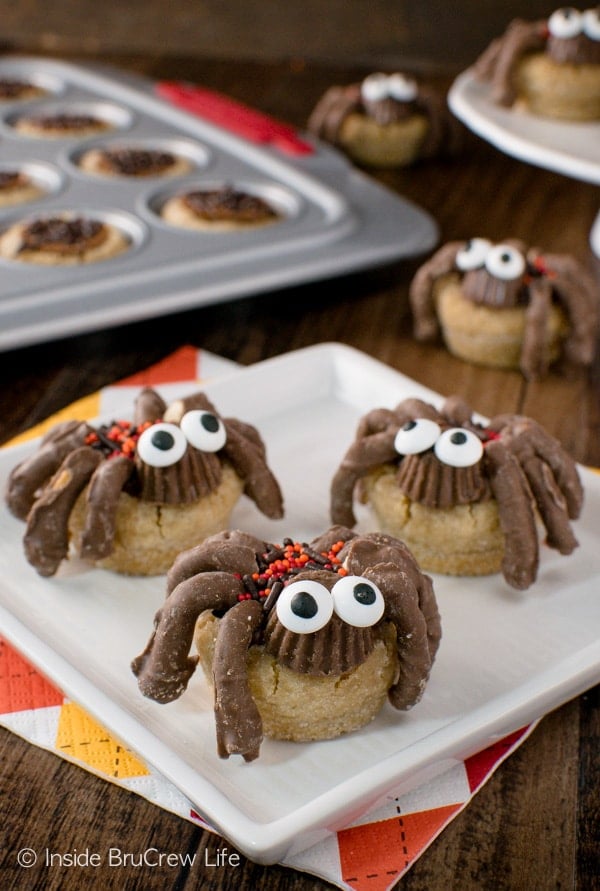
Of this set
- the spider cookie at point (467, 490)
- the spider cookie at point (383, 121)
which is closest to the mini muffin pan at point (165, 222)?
the spider cookie at point (383, 121)

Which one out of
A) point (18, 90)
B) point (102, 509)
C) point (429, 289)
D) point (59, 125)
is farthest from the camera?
point (18, 90)

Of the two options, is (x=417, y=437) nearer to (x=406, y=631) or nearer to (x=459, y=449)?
(x=459, y=449)

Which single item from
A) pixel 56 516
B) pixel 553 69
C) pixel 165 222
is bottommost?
pixel 165 222

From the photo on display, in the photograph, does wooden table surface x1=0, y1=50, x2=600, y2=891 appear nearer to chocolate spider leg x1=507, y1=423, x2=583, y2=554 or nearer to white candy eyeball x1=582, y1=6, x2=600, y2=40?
chocolate spider leg x1=507, y1=423, x2=583, y2=554

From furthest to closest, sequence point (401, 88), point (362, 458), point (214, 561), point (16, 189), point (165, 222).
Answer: point (401, 88) < point (16, 189) < point (165, 222) < point (362, 458) < point (214, 561)

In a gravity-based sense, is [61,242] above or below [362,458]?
below

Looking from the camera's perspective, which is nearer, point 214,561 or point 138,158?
point 214,561

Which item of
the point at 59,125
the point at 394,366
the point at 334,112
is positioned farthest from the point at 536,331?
the point at 59,125
